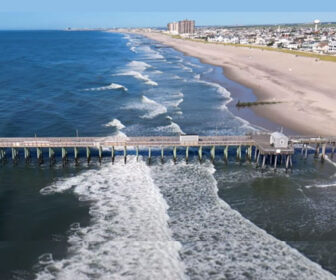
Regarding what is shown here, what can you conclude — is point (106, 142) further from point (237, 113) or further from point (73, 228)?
point (237, 113)

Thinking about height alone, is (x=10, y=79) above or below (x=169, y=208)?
above

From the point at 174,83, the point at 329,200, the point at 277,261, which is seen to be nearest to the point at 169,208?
the point at 277,261

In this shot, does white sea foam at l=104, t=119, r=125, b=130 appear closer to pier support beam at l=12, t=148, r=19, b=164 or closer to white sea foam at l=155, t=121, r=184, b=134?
white sea foam at l=155, t=121, r=184, b=134

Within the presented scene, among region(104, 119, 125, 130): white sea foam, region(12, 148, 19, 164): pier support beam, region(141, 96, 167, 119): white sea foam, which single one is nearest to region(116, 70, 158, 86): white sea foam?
region(141, 96, 167, 119): white sea foam

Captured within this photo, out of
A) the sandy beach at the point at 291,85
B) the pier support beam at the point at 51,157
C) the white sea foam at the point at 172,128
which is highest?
the sandy beach at the point at 291,85

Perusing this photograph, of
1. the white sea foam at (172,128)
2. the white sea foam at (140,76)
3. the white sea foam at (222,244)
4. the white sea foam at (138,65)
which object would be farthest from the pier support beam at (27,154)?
the white sea foam at (138,65)

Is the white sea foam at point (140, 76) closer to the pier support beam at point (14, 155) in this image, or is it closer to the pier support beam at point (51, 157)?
the pier support beam at point (51, 157)
